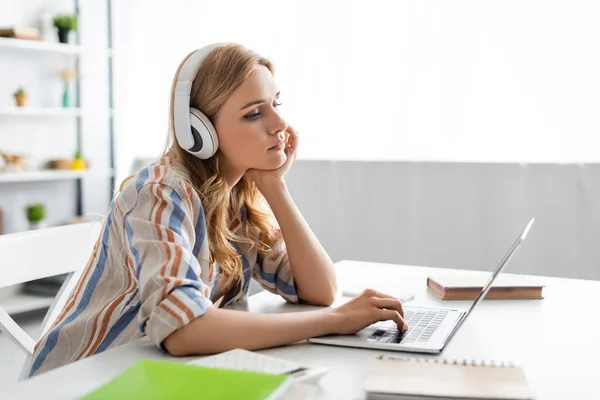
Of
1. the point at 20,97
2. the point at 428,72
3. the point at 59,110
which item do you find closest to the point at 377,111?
the point at 428,72

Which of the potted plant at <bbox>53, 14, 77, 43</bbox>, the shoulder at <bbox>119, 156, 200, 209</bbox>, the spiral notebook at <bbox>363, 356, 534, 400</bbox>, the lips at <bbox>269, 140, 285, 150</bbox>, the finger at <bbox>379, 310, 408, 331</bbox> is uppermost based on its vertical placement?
the potted plant at <bbox>53, 14, 77, 43</bbox>

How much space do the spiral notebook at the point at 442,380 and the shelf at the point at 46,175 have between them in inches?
137

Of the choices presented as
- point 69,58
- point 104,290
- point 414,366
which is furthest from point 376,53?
point 414,366

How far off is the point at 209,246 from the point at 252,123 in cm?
24

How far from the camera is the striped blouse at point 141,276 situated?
1.03 metres

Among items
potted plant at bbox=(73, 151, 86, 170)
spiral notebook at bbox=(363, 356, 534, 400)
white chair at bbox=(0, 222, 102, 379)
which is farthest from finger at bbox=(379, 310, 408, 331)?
potted plant at bbox=(73, 151, 86, 170)

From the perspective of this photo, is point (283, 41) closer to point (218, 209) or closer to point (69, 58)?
point (69, 58)

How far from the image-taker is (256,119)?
132 cm

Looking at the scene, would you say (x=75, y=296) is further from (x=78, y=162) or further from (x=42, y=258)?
(x=78, y=162)

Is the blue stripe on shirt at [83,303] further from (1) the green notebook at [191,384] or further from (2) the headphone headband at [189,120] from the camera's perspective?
(1) the green notebook at [191,384]

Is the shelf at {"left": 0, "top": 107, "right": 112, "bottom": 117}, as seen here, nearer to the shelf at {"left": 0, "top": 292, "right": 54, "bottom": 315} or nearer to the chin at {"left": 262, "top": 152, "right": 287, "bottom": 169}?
the shelf at {"left": 0, "top": 292, "right": 54, "bottom": 315}

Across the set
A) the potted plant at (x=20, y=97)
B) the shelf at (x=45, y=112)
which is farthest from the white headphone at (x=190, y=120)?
the potted plant at (x=20, y=97)

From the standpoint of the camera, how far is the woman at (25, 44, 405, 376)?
40.6 inches

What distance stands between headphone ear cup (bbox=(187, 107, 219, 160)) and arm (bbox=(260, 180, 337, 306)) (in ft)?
0.68
